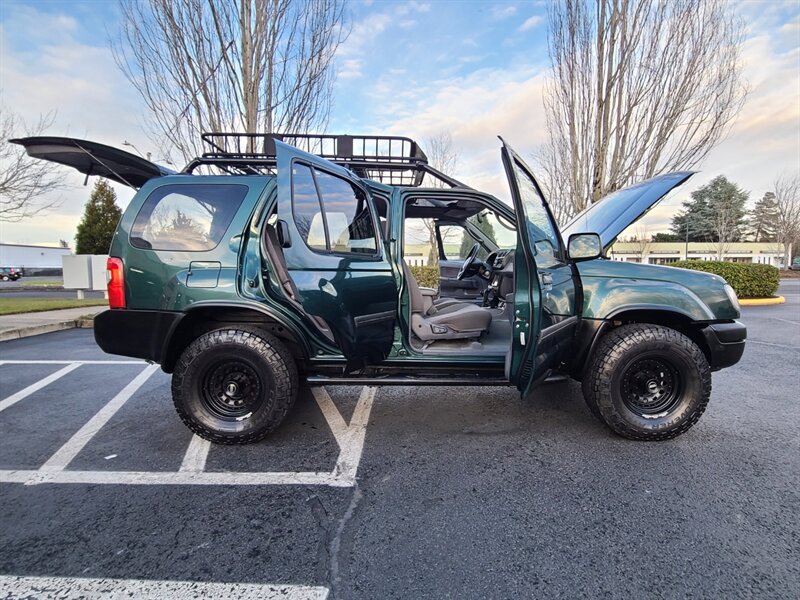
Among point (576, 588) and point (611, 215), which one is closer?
point (576, 588)

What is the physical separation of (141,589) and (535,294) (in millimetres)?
2577

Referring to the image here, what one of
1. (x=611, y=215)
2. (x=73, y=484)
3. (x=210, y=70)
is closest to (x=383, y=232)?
(x=611, y=215)

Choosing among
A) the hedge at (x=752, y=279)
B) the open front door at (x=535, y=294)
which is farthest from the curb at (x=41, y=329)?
the hedge at (x=752, y=279)

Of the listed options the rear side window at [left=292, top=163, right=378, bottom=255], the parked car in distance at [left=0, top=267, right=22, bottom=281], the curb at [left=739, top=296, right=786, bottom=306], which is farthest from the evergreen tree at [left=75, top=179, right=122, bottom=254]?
the curb at [left=739, top=296, right=786, bottom=306]

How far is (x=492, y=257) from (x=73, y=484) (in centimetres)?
433

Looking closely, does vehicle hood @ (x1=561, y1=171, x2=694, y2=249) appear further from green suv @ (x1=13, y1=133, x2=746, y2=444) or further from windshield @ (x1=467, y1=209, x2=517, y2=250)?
windshield @ (x1=467, y1=209, x2=517, y2=250)

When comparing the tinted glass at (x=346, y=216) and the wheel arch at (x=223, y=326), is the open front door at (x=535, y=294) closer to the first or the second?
the tinted glass at (x=346, y=216)

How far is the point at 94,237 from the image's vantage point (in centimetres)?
2472

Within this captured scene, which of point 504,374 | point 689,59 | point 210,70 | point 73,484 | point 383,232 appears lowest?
point 73,484

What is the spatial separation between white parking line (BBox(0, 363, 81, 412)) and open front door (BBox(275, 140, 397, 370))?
3337 mm

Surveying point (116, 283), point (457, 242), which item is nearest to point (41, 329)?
point (116, 283)

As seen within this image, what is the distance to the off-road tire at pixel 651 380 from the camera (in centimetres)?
285

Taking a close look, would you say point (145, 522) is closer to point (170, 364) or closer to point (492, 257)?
point (170, 364)

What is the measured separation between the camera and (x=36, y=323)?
7.64m
